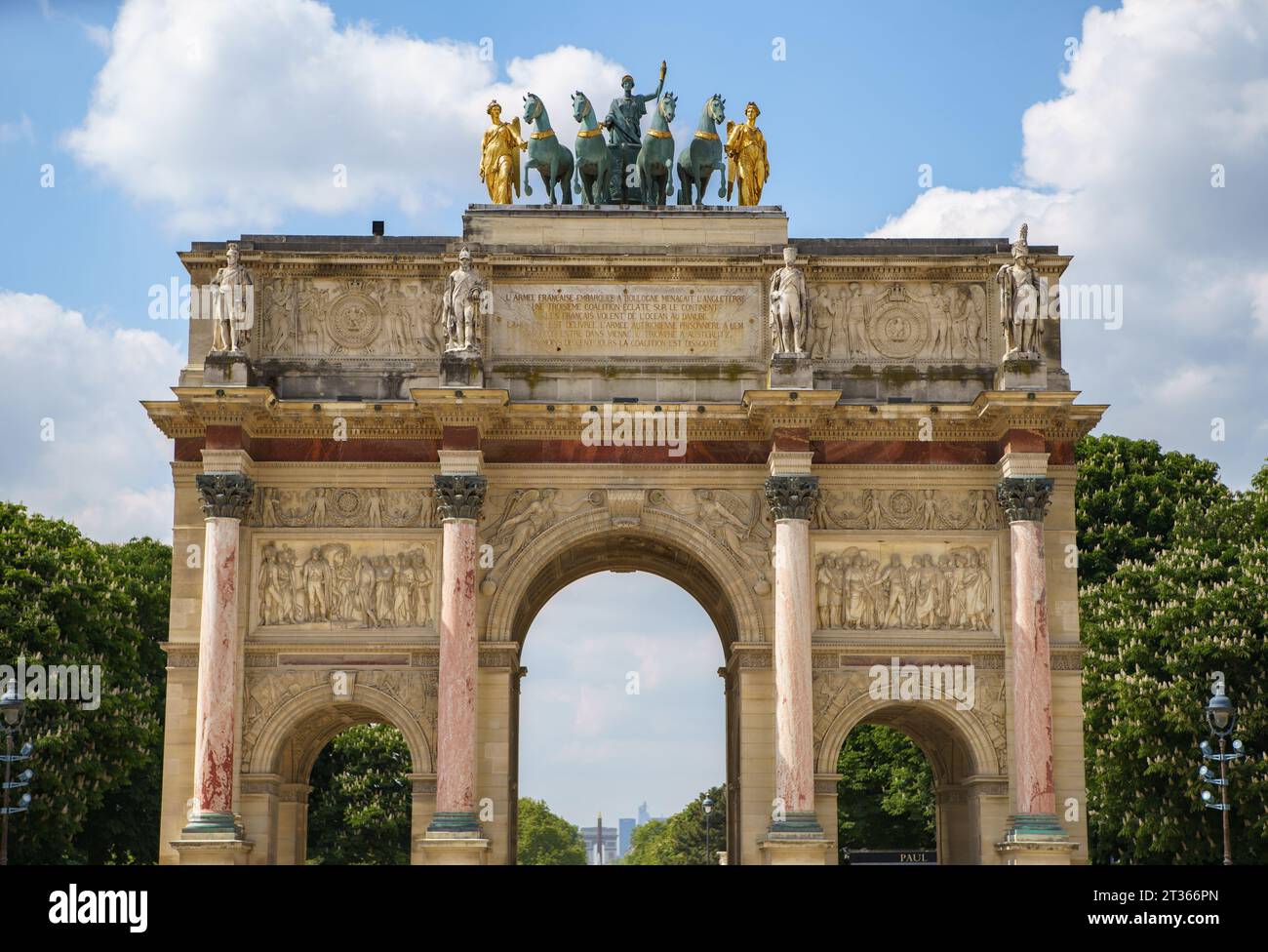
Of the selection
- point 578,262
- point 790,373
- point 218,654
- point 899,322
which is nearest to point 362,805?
point 218,654

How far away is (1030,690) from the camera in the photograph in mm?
35875

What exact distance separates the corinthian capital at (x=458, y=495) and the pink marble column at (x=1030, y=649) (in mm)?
10221

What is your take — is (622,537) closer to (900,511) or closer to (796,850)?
(900,511)

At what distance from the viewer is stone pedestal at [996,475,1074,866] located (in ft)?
115

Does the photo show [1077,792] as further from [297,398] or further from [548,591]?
[297,398]

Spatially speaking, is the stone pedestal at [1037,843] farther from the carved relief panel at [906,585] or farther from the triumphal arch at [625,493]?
the carved relief panel at [906,585]

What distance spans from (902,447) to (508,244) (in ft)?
29.2

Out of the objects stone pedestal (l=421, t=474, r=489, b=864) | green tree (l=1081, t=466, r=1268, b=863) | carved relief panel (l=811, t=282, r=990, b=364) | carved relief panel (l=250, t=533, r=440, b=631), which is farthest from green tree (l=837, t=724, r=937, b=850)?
stone pedestal (l=421, t=474, r=489, b=864)

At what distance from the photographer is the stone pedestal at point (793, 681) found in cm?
3509

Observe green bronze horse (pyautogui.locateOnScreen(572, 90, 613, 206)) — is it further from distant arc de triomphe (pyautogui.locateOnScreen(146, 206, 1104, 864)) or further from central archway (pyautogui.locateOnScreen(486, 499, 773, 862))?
central archway (pyautogui.locateOnScreen(486, 499, 773, 862))

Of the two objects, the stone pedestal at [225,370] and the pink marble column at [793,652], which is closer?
the pink marble column at [793,652]

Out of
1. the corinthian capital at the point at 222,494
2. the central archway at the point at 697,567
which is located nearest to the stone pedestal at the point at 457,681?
A: the central archway at the point at 697,567

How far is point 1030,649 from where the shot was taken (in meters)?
36.1
